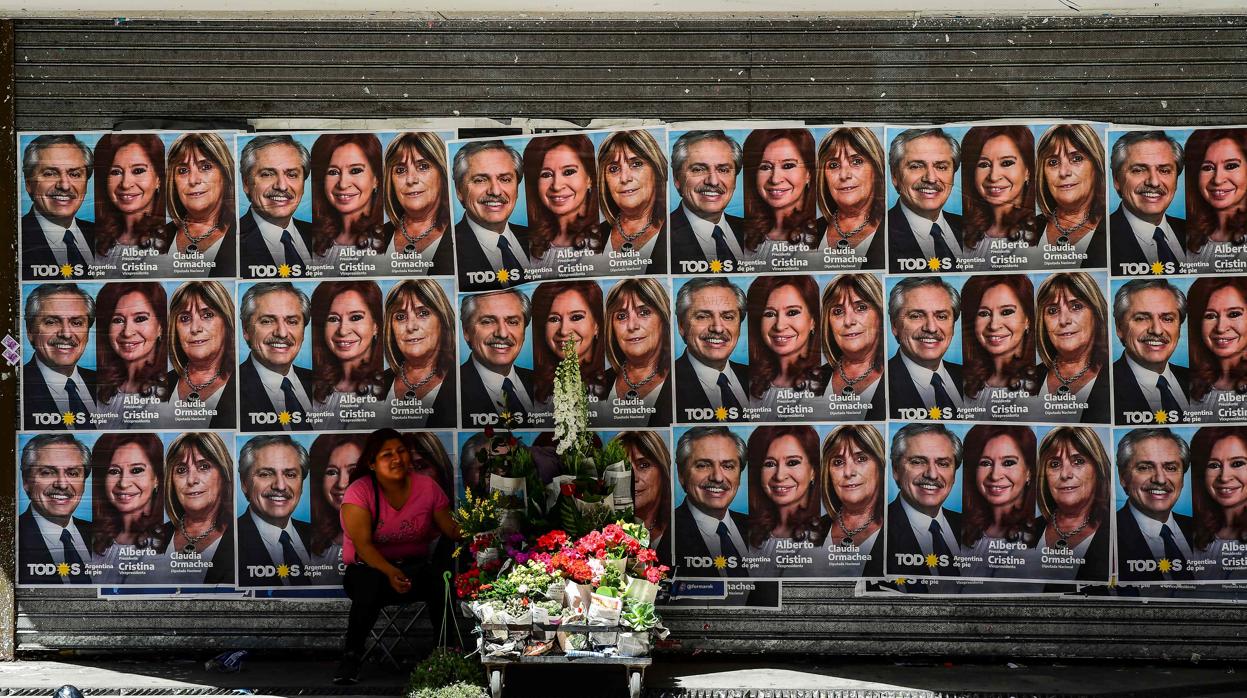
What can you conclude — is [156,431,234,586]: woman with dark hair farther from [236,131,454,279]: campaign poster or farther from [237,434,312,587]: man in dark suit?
[236,131,454,279]: campaign poster

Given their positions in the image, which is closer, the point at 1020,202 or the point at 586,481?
the point at 586,481

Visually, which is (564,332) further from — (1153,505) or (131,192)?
(1153,505)

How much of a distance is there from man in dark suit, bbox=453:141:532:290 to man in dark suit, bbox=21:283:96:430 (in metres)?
2.64

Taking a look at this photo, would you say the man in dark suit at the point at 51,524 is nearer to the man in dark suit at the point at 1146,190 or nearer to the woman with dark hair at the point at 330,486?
the woman with dark hair at the point at 330,486

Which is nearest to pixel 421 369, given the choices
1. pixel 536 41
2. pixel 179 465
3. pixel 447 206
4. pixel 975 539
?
pixel 447 206

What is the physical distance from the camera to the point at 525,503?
7.43 m

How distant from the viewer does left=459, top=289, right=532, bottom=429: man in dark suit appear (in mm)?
8039

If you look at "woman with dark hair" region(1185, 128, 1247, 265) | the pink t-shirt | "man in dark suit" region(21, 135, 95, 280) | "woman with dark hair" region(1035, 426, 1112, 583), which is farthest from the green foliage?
"woman with dark hair" region(1185, 128, 1247, 265)

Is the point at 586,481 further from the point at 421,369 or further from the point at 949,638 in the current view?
the point at 949,638

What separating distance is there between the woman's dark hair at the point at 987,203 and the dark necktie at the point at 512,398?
3.20 metres

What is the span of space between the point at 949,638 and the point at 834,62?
3974 millimetres

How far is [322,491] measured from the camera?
318 inches

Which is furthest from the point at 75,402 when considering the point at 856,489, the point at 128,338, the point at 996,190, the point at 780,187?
the point at 996,190

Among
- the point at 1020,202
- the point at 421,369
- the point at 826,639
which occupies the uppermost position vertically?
the point at 1020,202
